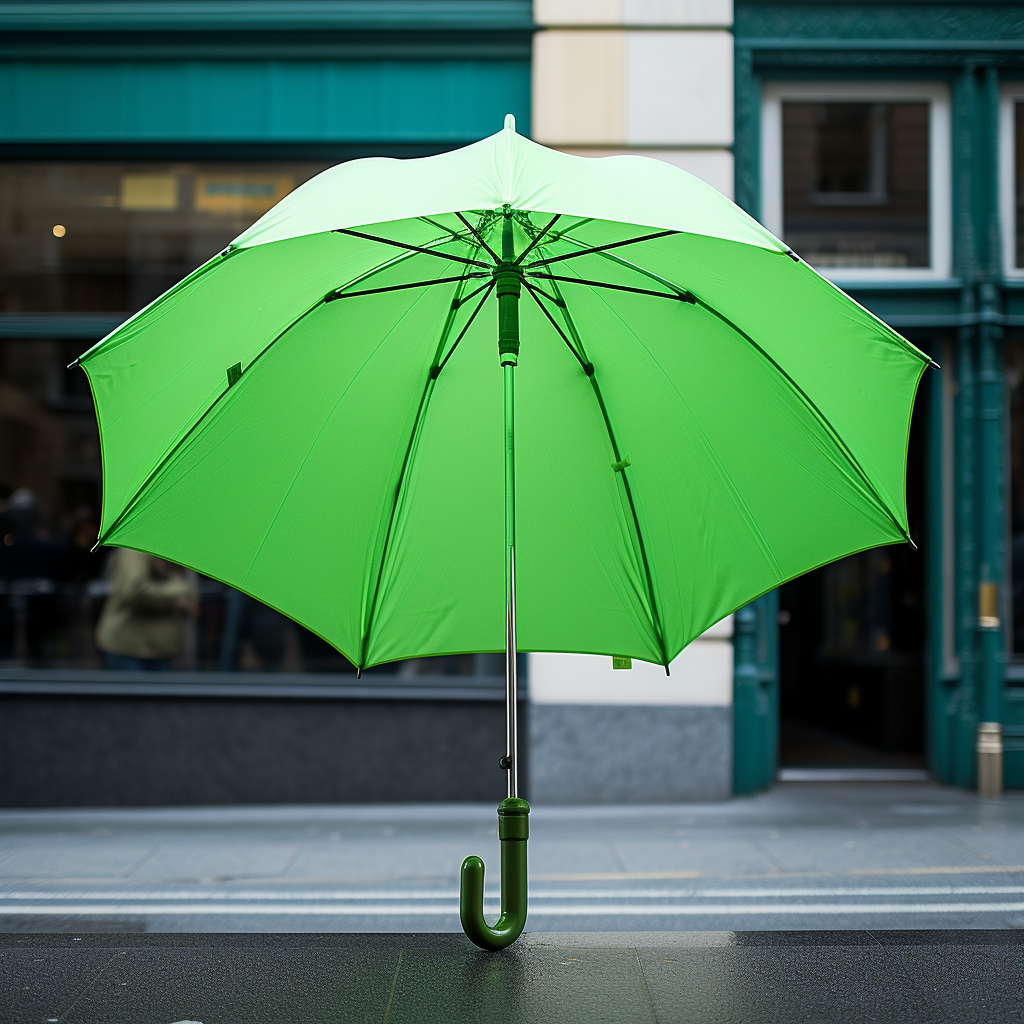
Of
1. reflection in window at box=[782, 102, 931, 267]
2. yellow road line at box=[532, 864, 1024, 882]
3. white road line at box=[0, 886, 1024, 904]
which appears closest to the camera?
white road line at box=[0, 886, 1024, 904]

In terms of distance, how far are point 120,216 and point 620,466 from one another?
6013 millimetres

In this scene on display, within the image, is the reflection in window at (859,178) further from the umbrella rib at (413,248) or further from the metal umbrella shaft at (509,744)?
the metal umbrella shaft at (509,744)

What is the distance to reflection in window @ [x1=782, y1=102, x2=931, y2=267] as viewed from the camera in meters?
8.05

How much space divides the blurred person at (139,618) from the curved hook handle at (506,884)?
200 inches

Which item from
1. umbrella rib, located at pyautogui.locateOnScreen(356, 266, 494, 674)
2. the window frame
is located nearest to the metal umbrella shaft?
umbrella rib, located at pyautogui.locateOnScreen(356, 266, 494, 674)

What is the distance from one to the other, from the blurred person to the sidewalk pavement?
114 centimetres

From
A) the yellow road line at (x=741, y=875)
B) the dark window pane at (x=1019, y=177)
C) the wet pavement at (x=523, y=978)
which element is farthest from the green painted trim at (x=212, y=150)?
the wet pavement at (x=523, y=978)

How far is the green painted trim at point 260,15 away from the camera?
7.46 m

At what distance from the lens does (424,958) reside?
136 inches

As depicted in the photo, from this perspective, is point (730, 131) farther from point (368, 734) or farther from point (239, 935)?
point (239, 935)

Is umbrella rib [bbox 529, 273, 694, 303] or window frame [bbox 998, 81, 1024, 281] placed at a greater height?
window frame [bbox 998, 81, 1024, 281]

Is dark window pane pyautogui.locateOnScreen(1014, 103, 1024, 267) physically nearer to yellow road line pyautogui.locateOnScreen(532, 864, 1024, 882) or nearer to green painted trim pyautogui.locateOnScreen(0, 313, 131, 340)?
yellow road line pyautogui.locateOnScreen(532, 864, 1024, 882)

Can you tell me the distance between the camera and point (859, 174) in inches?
318

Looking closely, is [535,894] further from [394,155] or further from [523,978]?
[394,155]
